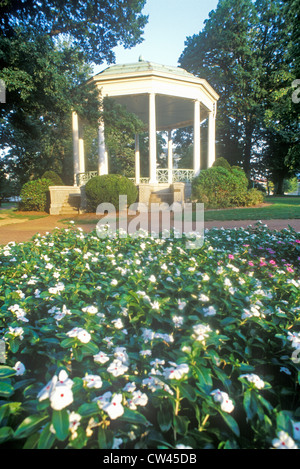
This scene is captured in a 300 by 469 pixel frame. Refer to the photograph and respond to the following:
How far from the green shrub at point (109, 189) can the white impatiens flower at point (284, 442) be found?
36.4 ft

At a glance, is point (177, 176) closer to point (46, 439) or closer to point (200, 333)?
point (200, 333)

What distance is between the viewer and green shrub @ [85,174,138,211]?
1162 centimetres

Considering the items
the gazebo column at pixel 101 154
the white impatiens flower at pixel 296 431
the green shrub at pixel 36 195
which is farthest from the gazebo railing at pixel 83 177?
the white impatiens flower at pixel 296 431

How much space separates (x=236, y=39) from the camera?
24609mm

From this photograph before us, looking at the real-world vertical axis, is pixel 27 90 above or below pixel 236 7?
below

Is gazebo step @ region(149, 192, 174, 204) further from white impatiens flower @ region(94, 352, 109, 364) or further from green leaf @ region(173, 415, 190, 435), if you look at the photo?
green leaf @ region(173, 415, 190, 435)

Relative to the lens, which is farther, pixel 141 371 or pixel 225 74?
pixel 225 74

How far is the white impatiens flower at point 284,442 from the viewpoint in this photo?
93cm

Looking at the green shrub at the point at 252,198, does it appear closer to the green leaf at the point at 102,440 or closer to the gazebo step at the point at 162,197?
the gazebo step at the point at 162,197

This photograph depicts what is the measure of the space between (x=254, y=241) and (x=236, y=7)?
1140 inches
